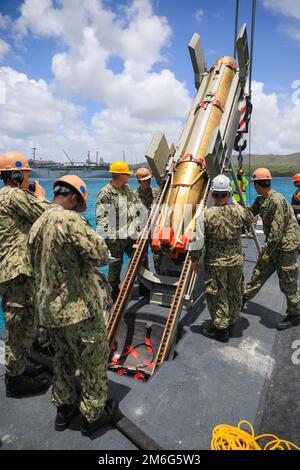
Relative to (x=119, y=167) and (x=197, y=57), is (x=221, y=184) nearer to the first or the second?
(x=119, y=167)

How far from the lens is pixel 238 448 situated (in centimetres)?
231

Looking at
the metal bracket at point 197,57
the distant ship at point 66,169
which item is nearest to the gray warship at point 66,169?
the distant ship at point 66,169

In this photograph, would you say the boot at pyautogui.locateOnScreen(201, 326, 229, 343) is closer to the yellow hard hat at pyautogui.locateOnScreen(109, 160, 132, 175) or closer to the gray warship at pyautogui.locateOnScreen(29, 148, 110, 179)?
the yellow hard hat at pyautogui.locateOnScreen(109, 160, 132, 175)

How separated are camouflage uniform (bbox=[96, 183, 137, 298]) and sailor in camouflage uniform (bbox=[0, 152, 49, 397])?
1.96 metres

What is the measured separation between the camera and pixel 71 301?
2.19m

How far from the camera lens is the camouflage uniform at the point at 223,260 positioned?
12.0 ft

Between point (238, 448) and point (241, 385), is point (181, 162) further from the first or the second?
point (238, 448)

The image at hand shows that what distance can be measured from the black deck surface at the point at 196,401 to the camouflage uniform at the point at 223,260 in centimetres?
41

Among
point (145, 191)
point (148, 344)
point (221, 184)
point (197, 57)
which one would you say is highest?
point (197, 57)

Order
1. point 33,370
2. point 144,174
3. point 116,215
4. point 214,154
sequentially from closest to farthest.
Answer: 1. point 33,370
2. point 214,154
3. point 116,215
4. point 144,174

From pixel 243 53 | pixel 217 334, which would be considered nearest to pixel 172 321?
pixel 217 334

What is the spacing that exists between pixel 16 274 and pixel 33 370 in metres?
1.05

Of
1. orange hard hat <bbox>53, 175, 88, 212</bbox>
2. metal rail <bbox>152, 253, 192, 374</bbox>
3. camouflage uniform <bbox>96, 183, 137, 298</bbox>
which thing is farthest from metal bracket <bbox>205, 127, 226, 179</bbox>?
orange hard hat <bbox>53, 175, 88, 212</bbox>
